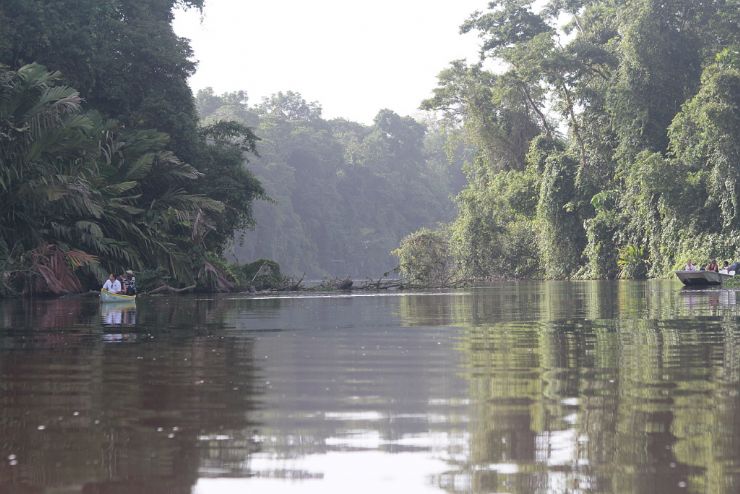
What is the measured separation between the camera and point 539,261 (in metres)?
71.6

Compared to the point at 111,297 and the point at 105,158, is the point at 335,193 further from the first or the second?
the point at 111,297

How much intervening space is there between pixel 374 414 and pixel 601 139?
6138cm

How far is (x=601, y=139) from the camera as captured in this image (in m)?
66.2

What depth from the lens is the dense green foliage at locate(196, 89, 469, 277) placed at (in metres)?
111

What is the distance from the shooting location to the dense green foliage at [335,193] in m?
111

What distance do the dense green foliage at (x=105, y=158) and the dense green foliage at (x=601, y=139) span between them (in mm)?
22538

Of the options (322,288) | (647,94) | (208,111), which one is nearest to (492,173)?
(647,94)

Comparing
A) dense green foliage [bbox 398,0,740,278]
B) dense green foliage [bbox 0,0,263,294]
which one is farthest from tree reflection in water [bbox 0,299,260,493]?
dense green foliage [bbox 398,0,740,278]

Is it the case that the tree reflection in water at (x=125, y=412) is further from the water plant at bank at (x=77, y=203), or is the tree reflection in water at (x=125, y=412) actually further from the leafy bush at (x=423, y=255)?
the leafy bush at (x=423, y=255)

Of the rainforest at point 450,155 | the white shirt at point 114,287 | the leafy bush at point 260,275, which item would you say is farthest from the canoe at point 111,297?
the leafy bush at point 260,275

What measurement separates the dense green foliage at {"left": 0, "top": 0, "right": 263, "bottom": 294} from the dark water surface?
18330mm

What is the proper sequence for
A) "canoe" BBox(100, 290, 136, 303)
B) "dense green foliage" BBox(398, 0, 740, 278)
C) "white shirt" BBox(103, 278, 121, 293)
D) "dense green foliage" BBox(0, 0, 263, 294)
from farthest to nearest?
"dense green foliage" BBox(398, 0, 740, 278)
"dense green foliage" BBox(0, 0, 263, 294)
"white shirt" BBox(103, 278, 121, 293)
"canoe" BBox(100, 290, 136, 303)

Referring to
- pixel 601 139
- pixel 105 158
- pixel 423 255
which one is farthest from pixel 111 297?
pixel 601 139

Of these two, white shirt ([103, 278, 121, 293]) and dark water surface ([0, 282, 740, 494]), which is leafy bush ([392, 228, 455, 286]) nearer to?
white shirt ([103, 278, 121, 293])
